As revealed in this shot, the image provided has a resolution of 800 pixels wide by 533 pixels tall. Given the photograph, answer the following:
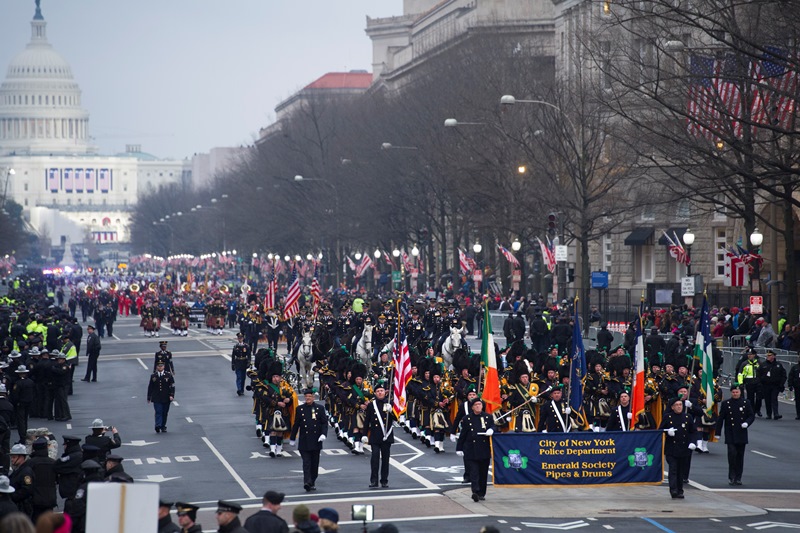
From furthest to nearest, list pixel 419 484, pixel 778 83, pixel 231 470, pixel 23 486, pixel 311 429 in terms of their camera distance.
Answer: pixel 778 83 → pixel 231 470 → pixel 419 484 → pixel 311 429 → pixel 23 486

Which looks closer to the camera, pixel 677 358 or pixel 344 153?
pixel 677 358

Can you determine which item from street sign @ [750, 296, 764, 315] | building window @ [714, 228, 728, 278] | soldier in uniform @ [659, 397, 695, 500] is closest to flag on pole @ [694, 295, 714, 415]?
soldier in uniform @ [659, 397, 695, 500]

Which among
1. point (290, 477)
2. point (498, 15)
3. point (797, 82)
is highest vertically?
point (498, 15)

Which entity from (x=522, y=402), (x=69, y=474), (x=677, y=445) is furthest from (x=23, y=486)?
(x=522, y=402)

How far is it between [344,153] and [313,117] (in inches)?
280

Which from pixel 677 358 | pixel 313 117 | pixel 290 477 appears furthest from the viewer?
pixel 313 117

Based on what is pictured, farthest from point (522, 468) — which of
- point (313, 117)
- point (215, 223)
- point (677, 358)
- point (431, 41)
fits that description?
point (215, 223)

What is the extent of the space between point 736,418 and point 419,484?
4911mm

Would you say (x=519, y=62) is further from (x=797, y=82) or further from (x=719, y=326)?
(x=797, y=82)

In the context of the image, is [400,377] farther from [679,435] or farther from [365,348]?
[365,348]

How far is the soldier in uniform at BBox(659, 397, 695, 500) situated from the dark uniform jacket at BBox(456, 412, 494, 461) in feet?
8.35

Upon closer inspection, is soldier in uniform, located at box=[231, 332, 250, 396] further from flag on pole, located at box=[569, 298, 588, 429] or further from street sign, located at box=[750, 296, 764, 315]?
flag on pole, located at box=[569, 298, 588, 429]

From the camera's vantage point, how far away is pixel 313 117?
100 metres

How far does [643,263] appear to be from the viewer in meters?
69.4
